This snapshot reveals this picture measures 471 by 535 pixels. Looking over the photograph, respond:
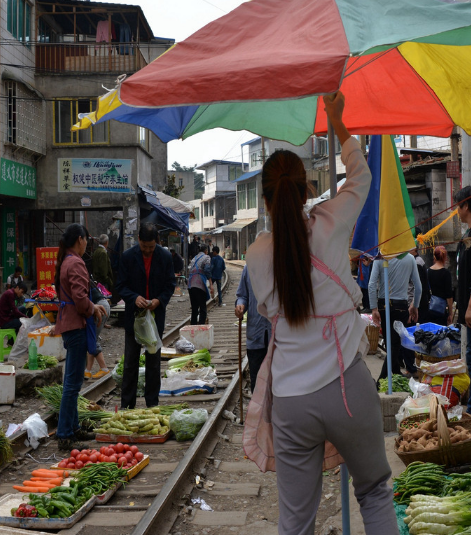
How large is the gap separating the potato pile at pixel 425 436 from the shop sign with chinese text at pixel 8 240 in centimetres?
1763

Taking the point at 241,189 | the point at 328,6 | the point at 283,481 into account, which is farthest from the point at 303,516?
the point at 241,189

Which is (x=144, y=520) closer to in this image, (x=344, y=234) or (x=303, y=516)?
(x=303, y=516)

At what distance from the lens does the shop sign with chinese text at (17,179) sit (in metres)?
19.6

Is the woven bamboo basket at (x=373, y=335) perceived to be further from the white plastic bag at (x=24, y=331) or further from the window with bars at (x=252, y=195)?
the window with bars at (x=252, y=195)

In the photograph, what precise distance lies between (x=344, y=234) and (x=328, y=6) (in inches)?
41.4

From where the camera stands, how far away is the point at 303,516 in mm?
2686

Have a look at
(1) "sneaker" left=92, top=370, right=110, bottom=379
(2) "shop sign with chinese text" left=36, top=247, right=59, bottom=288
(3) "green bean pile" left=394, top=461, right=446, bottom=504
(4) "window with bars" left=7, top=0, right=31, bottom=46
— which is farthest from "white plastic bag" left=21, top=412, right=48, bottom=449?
(4) "window with bars" left=7, top=0, right=31, bottom=46

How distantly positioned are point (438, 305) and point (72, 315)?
6.24m

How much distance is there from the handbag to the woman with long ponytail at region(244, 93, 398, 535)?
25.5 feet

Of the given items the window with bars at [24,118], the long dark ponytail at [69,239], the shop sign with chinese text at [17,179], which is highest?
the window with bars at [24,118]

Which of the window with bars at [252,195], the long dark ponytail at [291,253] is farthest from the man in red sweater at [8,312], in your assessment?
the window with bars at [252,195]

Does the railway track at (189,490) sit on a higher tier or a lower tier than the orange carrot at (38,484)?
lower

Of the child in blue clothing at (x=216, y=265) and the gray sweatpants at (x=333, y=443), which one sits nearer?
the gray sweatpants at (x=333, y=443)

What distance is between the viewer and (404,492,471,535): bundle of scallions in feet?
12.5
